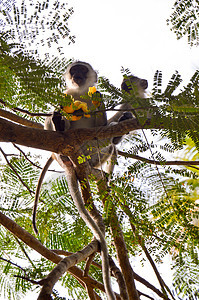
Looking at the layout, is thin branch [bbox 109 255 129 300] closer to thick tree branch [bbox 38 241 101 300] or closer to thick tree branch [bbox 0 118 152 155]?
thick tree branch [bbox 38 241 101 300]

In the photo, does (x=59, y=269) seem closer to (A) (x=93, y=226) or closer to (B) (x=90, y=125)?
(A) (x=93, y=226)

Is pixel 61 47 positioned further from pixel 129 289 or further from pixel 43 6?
pixel 129 289

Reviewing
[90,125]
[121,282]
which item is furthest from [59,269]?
[90,125]

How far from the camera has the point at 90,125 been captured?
97.3 inches

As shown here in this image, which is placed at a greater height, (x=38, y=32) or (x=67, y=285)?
(x=38, y=32)

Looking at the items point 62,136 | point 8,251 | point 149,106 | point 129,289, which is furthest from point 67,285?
point 149,106

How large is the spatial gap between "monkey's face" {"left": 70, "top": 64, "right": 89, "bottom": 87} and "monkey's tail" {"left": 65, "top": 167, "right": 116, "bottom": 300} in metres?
0.91

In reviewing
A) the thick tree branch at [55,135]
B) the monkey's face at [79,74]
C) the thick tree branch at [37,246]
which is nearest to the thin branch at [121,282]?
the thick tree branch at [37,246]

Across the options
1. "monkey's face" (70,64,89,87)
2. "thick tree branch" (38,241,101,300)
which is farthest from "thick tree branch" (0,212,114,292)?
"monkey's face" (70,64,89,87)

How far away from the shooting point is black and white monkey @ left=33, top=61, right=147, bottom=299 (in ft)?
4.91

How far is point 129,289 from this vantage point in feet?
6.22

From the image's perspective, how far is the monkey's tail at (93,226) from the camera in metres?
1.37

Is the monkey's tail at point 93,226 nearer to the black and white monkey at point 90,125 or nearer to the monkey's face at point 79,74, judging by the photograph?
the black and white monkey at point 90,125

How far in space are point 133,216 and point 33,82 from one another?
0.68 meters
